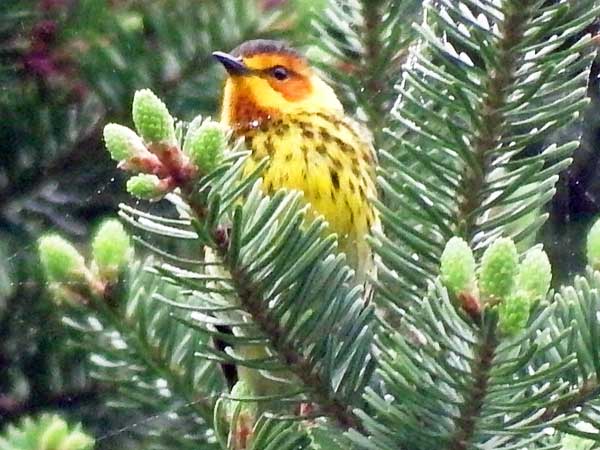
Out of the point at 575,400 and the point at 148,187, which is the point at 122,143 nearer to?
the point at 148,187

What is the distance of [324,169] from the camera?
4.30 ft

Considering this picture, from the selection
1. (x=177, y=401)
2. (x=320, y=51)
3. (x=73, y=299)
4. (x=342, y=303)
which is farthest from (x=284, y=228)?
(x=320, y=51)

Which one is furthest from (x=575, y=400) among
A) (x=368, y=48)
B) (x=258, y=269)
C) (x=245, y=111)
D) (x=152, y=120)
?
(x=245, y=111)

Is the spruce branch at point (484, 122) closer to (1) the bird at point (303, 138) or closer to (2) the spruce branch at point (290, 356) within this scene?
(2) the spruce branch at point (290, 356)

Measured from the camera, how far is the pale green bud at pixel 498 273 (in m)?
0.58

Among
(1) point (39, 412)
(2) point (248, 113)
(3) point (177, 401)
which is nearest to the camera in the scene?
(3) point (177, 401)

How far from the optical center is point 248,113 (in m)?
1.52

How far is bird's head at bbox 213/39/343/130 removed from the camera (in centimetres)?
144

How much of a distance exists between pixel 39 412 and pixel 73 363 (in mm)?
60

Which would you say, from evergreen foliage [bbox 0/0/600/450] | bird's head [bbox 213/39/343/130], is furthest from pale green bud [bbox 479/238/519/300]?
bird's head [bbox 213/39/343/130]

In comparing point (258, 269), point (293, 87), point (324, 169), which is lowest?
point (258, 269)

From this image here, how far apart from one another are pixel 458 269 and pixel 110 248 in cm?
34

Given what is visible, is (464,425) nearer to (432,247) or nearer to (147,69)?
(432,247)

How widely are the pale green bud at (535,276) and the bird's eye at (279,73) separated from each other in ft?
3.34
